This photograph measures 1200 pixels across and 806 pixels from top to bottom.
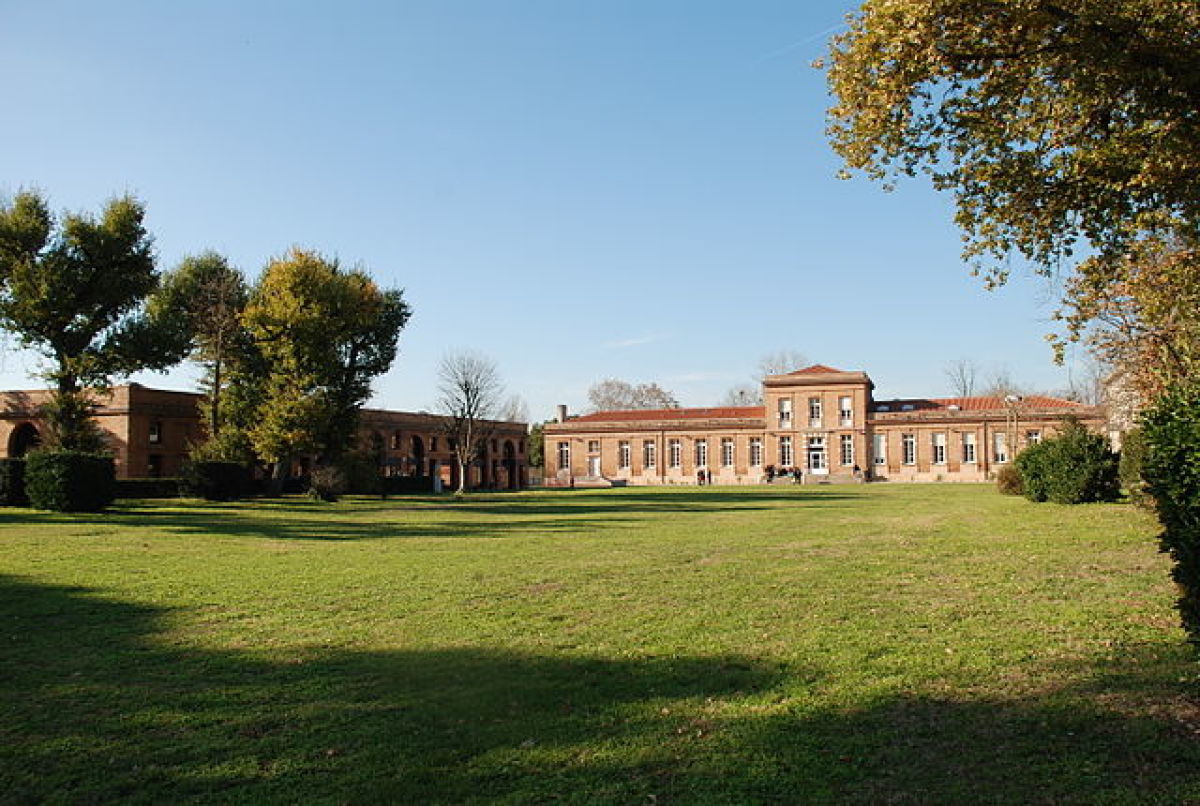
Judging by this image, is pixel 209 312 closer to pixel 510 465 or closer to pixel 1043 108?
pixel 1043 108

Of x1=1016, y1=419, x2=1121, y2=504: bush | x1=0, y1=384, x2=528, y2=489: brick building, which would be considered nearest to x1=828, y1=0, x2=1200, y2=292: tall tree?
x1=1016, y1=419, x2=1121, y2=504: bush

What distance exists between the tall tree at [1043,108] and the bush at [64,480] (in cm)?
2054

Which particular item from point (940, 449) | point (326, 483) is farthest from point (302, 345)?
point (940, 449)

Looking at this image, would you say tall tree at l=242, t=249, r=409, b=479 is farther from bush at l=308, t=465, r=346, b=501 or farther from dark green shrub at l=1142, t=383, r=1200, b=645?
dark green shrub at l=1142, t=383, r=1200, b=645

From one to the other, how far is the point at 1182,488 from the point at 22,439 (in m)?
50.9

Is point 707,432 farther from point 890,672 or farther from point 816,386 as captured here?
point 890,672

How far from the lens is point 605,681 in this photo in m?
5.86

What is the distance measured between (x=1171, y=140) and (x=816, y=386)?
205 feet

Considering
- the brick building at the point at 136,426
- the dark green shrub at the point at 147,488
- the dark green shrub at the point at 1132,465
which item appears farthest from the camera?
the brick building at the point at 136,426

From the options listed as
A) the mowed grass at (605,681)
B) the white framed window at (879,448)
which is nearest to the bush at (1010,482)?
the mowed grass at (605,681)

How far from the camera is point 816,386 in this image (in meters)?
69.1

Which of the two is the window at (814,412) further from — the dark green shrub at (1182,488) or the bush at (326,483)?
the dark green shrub at (1182,488)

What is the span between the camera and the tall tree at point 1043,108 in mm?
7527

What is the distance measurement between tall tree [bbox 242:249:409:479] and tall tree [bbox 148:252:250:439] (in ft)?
5.16
